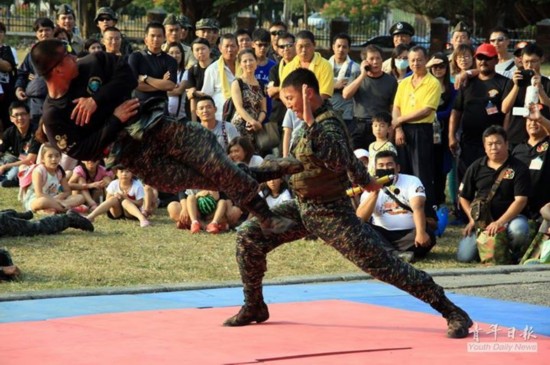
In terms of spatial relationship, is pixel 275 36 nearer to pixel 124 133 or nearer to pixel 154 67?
pixel 154 67

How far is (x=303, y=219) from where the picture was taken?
7070 millimetres

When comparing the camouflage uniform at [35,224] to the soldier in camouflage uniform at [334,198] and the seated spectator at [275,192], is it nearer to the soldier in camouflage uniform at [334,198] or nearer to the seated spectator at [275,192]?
the seated spectator at [275,192]

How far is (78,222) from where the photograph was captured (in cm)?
1146

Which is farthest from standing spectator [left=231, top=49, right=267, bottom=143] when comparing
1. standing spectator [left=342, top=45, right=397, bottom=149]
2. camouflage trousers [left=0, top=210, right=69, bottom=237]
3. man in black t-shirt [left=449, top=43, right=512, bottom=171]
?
camouflage trousers [left=0, top=210, right=69, bottom=237]

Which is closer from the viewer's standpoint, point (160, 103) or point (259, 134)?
point (160, 103)

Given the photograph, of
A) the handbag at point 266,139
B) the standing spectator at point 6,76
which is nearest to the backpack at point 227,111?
the handbag at point 266,139

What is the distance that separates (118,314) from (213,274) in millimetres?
2210

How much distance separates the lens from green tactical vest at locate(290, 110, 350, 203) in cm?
689

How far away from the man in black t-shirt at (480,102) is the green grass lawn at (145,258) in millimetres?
1105

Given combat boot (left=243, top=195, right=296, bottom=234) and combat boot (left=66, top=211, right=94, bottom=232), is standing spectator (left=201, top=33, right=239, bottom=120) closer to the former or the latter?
combat boot (left=66, top=211, right=94, bottom=232)

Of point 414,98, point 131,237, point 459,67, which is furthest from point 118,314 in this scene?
point 459,67

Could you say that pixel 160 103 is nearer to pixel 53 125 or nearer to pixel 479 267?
pixel 53 125

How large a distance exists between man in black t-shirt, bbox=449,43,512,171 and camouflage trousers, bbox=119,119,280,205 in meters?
6.40

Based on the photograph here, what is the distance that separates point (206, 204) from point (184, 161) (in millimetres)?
5289
